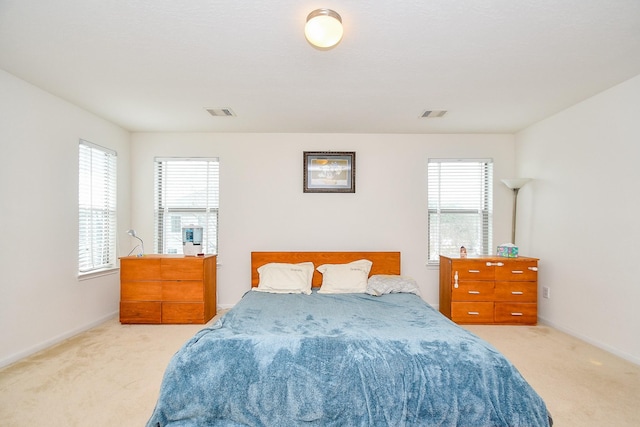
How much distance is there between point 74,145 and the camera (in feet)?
11.2

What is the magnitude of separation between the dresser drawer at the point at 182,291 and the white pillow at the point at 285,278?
0.72 metres

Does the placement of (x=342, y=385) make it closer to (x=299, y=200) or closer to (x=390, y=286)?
(x=390, y=286)

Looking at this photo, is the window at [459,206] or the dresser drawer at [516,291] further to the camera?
the window at [459,206]

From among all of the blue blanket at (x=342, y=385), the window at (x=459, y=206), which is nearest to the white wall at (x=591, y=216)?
the window at (x=459, y=206)

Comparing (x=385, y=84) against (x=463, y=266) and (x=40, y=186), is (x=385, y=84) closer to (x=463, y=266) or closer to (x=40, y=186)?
(x=463, y=266)

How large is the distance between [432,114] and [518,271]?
220 cm

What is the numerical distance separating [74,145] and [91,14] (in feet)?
6.78

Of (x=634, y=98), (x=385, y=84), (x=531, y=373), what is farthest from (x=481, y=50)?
(x=531, y=373)

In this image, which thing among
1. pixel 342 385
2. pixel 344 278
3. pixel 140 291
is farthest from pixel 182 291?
pixel 342 385

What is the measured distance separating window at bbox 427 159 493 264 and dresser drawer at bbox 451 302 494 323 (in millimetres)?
836

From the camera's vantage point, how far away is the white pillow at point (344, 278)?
144 inches

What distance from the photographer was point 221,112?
3.64m

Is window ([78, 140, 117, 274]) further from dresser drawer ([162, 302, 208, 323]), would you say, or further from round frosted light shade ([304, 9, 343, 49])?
round frosted light shade ([304, 9, 343, 49])

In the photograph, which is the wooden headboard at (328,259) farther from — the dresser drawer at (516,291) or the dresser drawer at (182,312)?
the dresser drawer at (516,291)
